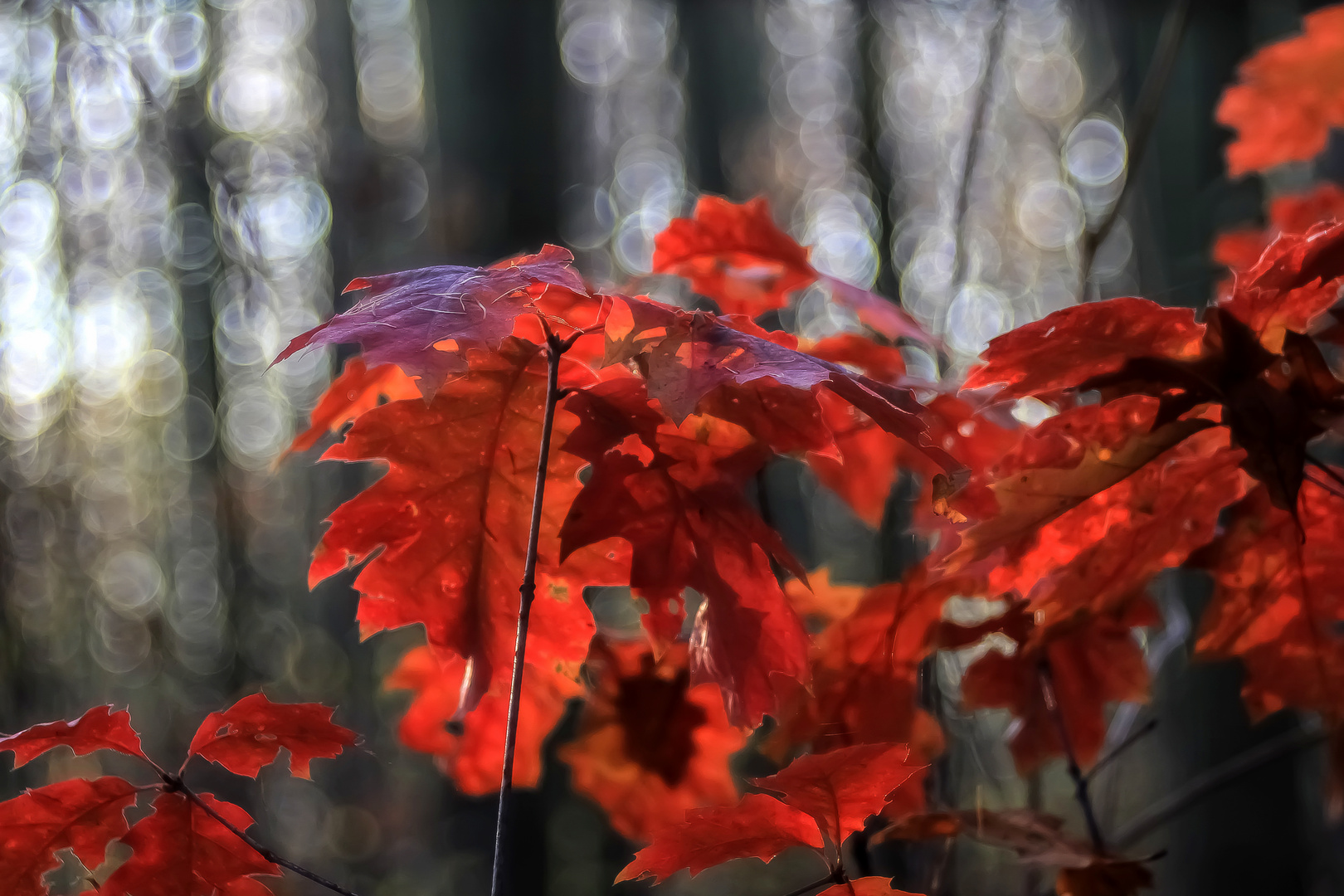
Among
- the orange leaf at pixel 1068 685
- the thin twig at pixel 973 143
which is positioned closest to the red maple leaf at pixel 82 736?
the orange leaf at pixel 1068 685

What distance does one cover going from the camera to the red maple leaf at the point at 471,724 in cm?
96

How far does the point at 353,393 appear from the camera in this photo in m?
0.81

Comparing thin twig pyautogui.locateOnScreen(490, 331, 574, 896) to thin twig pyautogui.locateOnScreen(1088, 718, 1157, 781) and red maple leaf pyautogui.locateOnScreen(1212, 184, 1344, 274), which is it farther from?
red maple leaf pyautogui.locateOnScreen(1212, 184, 1344, 274)

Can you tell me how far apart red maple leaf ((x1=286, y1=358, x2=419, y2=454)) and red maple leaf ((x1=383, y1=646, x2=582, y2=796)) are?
0.27 meters

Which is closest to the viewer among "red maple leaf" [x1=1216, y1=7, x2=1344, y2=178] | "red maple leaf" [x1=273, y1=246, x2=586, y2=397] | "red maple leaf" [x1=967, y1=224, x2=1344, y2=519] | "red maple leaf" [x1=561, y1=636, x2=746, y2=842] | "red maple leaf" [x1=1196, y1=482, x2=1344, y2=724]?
"red maple leaf" [x1=273, y1=246, x2=586, y2=397]

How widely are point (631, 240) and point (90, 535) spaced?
3449mm

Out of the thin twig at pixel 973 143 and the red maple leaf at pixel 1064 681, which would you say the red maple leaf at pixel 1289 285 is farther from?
the thin twig at pixel 973 143

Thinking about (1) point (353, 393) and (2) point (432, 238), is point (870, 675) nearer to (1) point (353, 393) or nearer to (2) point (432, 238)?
(1) point (353, 393)

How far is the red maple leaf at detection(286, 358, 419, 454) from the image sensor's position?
825mm

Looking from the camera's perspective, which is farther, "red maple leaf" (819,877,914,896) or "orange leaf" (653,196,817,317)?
"orange leaf" (653,196,817,317)

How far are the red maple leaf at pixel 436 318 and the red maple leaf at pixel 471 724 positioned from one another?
0.45 meters

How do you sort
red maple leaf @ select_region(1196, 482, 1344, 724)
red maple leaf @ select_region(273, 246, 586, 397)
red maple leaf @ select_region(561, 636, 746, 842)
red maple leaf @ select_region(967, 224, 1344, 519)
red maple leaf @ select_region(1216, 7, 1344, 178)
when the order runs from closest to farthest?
red maple leaf @ select_region(273, 246, 586, 397)
red maple leaf @ select_region(967, 224, 1344, 519)
red maple leaf @ select_region(1196, 482, 1344, 724)
red maple leaf @ select_region(561, 636, 746, 842)
red maple leaf @ select_region(1216, 7, 1344, 178)

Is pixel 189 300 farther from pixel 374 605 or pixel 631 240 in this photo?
pixel 374 605

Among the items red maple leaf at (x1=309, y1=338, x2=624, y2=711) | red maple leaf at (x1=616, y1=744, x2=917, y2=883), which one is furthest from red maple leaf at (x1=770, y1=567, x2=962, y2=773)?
red maple leaf at (x1=309, y1=338, x2=624, y2=711)
